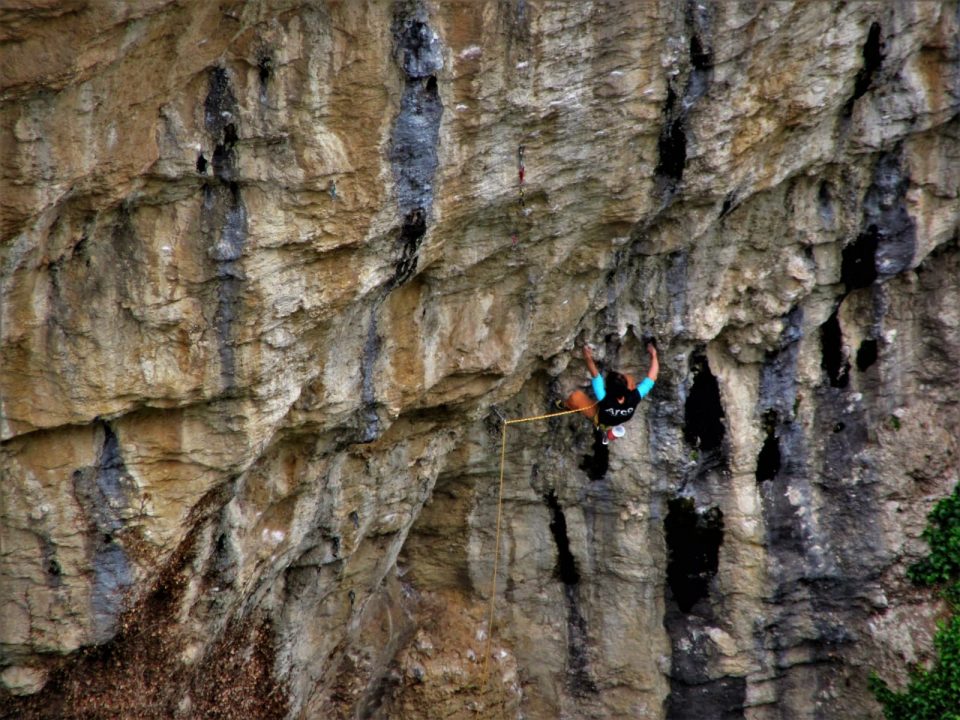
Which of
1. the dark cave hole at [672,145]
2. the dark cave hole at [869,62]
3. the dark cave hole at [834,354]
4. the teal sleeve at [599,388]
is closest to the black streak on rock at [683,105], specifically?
the dark cave hole at [672,145]

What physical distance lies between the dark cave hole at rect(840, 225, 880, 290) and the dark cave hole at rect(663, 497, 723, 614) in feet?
9.65

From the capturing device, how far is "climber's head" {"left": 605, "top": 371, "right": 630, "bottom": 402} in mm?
10930

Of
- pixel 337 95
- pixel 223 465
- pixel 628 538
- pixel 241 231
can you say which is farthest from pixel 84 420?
pixel 628 538

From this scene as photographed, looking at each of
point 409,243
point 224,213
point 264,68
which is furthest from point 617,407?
point 264,68

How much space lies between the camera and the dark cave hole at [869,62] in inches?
373

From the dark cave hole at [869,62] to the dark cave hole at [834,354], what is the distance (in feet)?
8.65

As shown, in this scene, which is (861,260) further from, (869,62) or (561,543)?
(561,543)

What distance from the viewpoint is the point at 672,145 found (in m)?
9.29

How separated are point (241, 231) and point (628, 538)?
6.43 metres

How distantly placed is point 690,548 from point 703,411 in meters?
1.68

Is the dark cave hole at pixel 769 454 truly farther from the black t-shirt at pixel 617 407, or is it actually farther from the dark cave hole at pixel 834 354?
the black t-shirt at pixel 617 407

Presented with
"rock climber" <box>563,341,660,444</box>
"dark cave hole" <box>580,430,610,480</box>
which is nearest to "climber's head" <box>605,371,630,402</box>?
"rock climber" <box>563,341,660,444</box>

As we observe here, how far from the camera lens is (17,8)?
5.93 metres

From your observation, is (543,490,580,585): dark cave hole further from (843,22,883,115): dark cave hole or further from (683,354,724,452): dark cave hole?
(843,22,883,115): dark cave hole
